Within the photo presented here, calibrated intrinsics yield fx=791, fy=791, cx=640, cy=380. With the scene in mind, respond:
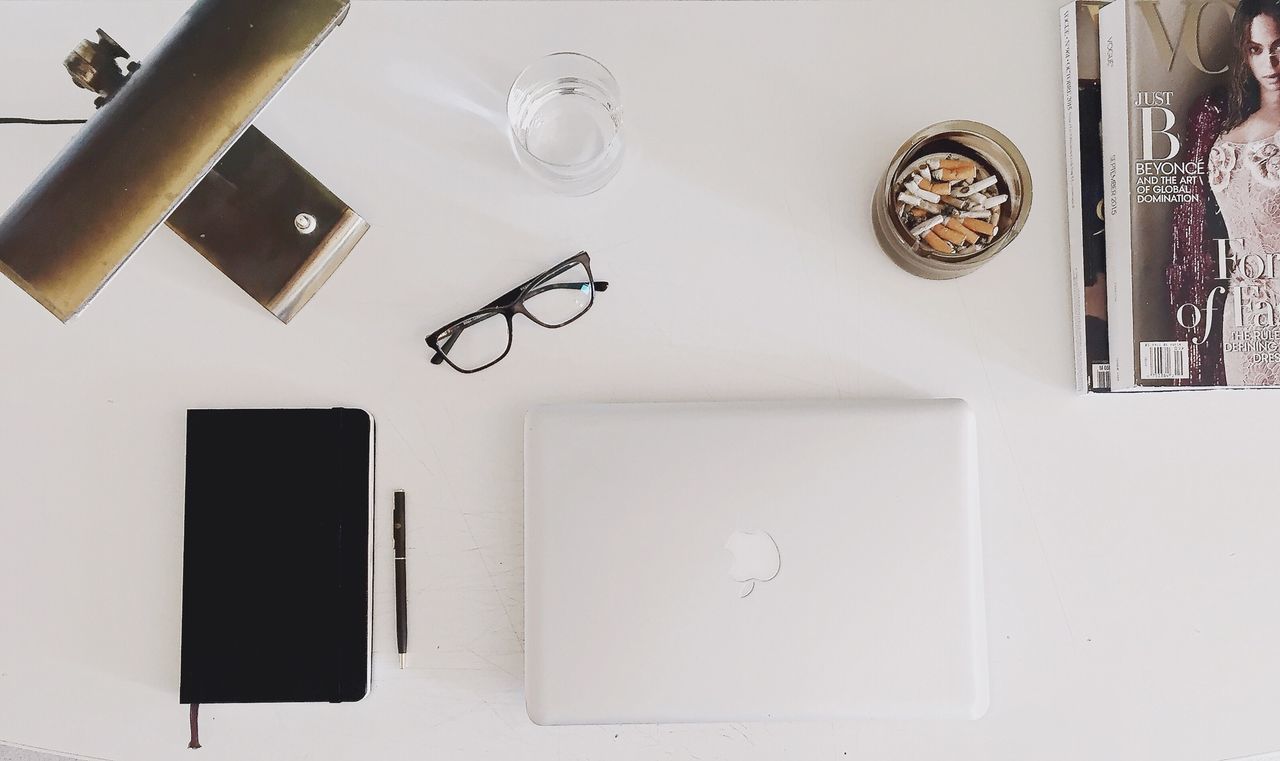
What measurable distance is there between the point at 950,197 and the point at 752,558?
0.39 m

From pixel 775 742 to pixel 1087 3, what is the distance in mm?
805

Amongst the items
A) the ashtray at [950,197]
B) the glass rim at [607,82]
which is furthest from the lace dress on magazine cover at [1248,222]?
the glass rim at [607,82]

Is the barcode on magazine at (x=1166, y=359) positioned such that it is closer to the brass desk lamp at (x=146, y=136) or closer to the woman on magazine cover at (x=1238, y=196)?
the woman on magazine cover at (x=1238, y=196)

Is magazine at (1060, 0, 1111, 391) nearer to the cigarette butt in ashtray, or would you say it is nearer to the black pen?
the cigarette butt in ashtray

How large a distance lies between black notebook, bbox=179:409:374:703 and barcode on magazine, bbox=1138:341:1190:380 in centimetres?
77

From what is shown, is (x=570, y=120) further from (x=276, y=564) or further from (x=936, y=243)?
(x=276, y=564)

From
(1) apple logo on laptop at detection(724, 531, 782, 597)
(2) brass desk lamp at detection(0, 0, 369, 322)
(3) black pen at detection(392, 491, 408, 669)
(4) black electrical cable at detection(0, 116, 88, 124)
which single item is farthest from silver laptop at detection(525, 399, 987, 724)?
(4) black electrical cable at detection(0, 116, 88, 124)

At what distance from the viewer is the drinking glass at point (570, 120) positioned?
0.80 meters

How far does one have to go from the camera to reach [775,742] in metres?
0.80

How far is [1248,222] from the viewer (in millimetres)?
753

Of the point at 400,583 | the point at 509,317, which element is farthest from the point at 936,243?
the point at 400,583

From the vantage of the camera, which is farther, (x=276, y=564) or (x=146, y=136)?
(x=276, y=564)

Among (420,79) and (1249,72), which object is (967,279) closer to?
(1249,72)

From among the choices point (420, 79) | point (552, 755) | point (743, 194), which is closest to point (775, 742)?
point (552, 755)
